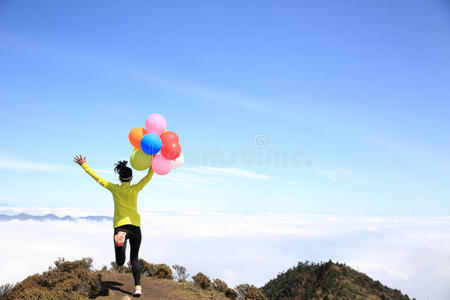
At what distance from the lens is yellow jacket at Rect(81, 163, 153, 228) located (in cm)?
777

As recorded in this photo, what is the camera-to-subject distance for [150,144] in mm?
7691

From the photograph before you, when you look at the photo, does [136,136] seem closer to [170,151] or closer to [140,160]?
[140,160]

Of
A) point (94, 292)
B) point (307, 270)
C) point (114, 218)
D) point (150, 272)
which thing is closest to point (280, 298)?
point (307, 270)

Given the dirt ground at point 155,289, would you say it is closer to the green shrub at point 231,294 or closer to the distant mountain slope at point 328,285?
the green shrub at point 231,294

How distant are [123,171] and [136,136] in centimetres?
89

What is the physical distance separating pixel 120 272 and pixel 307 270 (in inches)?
545

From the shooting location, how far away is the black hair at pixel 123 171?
311 inches

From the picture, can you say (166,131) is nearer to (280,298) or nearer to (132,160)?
(132,160)

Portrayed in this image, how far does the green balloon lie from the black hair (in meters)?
0.16

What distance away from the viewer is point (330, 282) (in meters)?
19.7

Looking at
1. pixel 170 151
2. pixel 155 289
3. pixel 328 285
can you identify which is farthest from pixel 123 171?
pixel 328 285

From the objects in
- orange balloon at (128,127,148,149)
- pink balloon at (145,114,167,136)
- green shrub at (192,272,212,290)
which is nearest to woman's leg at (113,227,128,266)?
orange balloon at (128,127,148,149)

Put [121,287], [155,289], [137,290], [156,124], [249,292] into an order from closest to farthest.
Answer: [156,124], [137,290], [121,287], [155,289], [249,292]

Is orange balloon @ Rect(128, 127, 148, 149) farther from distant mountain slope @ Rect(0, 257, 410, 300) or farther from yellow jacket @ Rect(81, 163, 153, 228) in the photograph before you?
distant mountain slope @ Rect(0, 257, 410, 300)
